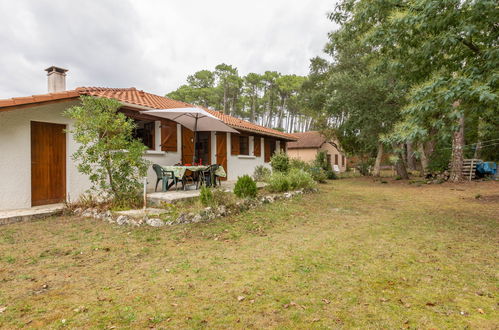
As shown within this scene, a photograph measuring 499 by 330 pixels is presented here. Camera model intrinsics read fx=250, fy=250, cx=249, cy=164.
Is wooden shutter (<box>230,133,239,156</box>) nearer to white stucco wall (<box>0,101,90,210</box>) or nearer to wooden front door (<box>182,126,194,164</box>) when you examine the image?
wooden front door (<box>182,126,194,164</box>)

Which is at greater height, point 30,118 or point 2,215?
point 30,118

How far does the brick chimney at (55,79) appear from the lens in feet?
28.0

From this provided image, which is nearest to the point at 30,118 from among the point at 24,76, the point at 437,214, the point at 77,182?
the point at 77,182

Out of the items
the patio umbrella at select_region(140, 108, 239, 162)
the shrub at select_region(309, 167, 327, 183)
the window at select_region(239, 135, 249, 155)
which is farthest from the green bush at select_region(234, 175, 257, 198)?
the shrub at select_region(309, 167, 327, 183)

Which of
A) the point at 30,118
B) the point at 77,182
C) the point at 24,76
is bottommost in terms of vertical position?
the point at 77,182

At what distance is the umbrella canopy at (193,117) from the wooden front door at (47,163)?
8.21 ft

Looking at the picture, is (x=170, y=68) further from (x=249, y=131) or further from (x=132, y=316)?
(x=132, y=316)

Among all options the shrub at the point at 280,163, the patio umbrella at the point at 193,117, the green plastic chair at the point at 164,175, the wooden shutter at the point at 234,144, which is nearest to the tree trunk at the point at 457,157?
the shrub at the point at 280,163

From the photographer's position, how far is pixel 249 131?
12219mm

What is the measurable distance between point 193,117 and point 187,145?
2061 millimetres

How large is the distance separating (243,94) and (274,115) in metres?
6.20

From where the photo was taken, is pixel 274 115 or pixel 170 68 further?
pixel 274 115

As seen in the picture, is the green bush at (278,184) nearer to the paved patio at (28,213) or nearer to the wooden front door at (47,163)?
the paved patio at (28,213)

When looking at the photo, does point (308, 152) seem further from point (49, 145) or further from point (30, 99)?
point (30, 99)
